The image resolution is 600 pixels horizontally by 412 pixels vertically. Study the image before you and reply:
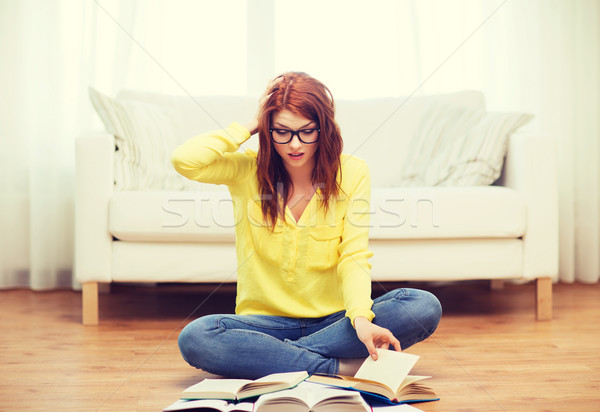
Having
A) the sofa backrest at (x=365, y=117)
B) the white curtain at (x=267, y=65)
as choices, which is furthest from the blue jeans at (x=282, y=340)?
the white curtain at (x=267, y=65)

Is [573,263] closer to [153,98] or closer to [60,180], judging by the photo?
[153,98]

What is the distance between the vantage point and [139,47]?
119 inches

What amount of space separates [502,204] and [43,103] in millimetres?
2106

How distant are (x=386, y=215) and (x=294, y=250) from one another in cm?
69

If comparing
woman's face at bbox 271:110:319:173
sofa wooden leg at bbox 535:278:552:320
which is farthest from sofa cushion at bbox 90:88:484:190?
woman's face at bbox 271:110:319:173

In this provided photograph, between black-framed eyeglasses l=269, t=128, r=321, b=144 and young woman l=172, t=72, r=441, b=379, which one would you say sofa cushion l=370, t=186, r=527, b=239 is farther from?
black-framed eyeglasses l=269, t=128, r=321, b=144

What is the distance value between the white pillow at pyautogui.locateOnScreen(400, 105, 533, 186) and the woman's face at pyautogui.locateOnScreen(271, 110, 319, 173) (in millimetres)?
1134

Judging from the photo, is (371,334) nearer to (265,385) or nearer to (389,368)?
(389,368)

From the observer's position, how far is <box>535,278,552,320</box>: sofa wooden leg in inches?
87.3

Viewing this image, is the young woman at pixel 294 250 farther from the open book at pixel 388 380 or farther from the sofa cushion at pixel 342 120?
the sofa cushion at pixel 342 120

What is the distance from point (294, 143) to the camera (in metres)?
1.42

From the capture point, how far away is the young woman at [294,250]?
1.43 meters

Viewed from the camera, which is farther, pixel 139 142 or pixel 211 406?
pixel 139 142

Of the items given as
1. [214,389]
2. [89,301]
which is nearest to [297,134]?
[214,389]
